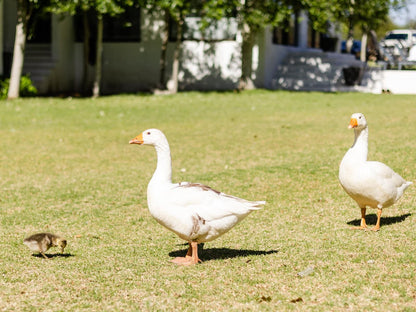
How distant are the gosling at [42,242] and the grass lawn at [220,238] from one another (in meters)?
0.15

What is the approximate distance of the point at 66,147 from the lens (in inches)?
538

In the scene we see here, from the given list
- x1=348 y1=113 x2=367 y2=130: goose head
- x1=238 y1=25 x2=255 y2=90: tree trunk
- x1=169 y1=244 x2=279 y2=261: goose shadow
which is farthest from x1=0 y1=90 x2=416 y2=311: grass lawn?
x1=238 y1=25 x2=255 y2=90: tree trunk

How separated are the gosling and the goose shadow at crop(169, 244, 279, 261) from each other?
111 centimetres

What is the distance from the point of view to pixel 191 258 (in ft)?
19.1

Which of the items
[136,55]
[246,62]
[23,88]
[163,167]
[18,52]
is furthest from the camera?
[136,55]

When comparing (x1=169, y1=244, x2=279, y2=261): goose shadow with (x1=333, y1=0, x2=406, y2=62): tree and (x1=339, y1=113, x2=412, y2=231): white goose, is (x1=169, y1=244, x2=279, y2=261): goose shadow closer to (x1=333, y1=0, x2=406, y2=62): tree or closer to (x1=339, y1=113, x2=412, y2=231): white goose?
(x1=339, y1=113, x2=412, y2=231): white goose

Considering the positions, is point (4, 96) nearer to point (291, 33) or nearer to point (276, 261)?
point (291, 33)

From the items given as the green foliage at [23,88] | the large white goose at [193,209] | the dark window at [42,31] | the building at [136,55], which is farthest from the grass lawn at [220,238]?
the dark window at [42,31]

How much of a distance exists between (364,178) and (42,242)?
10.8 feet

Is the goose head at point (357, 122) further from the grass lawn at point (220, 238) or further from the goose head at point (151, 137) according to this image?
the goose head at point (151, 137)

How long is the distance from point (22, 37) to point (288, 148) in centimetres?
1475

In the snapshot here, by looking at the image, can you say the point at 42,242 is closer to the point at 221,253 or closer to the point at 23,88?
the point at 221,253

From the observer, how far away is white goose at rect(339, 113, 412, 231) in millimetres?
6527

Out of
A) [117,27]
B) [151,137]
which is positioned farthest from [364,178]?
[117,27]
